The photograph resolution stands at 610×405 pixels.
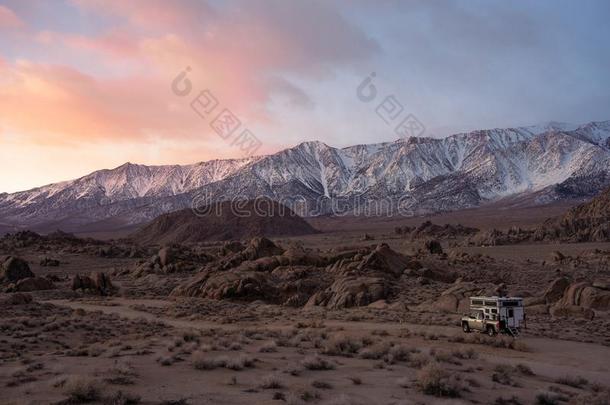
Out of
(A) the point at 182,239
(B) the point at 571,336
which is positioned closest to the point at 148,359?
(B) the point at 571,336

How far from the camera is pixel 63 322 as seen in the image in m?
24.6

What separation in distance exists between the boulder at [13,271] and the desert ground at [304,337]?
4.62 m

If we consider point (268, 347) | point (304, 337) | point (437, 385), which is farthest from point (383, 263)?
point (437, 385)

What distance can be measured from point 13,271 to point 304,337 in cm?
4161

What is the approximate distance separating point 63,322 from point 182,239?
342 ft

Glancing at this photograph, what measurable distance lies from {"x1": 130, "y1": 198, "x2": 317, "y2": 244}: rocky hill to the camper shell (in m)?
104

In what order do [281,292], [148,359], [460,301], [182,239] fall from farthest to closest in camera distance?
[182,239] < [281,292] < [460,301] < [148,359]

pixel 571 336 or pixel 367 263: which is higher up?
pixel 367 263

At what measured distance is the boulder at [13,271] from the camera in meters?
51.2

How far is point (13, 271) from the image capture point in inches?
2053

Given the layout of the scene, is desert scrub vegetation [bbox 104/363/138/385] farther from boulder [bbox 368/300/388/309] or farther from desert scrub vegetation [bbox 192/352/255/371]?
boulder [bbox 368/300/388/309]

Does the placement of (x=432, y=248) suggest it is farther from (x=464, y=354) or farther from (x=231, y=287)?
(x=464, y=354)

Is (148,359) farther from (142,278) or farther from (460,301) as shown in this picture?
(142,278)

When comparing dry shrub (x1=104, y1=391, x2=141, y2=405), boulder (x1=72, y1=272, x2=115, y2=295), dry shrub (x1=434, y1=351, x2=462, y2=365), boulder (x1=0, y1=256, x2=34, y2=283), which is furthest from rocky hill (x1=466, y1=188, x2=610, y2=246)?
dry shrub (x1=104, y1=391, x2=141, y2=405)
